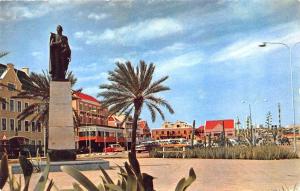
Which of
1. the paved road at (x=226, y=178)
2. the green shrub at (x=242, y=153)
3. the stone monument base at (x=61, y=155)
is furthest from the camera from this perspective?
the green shrub at (x=242, y=153)

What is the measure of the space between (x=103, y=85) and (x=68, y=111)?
273 inches

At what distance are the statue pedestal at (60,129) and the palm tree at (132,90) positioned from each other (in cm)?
625

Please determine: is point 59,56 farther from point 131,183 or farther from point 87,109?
point 87,109

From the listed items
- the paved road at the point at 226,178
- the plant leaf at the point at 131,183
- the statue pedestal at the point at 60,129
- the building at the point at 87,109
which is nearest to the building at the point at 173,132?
the building at the point at 87,109

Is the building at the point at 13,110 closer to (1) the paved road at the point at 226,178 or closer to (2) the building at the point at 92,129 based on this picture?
(2) the building at the point at 92,129

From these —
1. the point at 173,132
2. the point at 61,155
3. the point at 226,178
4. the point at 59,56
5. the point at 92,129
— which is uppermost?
the point at 59,56

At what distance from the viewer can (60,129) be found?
40.1ft

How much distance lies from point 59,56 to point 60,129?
77.4 inches

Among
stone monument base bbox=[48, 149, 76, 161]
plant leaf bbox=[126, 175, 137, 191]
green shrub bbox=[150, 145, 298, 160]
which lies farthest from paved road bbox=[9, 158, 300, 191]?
green shrub bbox=[150, 145, 298, 160]

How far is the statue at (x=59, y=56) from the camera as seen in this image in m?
12.7

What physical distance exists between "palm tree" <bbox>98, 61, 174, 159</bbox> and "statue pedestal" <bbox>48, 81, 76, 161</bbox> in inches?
246

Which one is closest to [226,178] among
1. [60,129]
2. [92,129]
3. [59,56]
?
[60,129]

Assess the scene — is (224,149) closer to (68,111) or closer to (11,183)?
(68,111)

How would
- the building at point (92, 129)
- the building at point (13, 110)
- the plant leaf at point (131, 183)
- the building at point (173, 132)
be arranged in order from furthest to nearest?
the building at point (173, 132), the building at point (92, 129), the building at point (13, 110), the plant leaf at point (131, 183)
